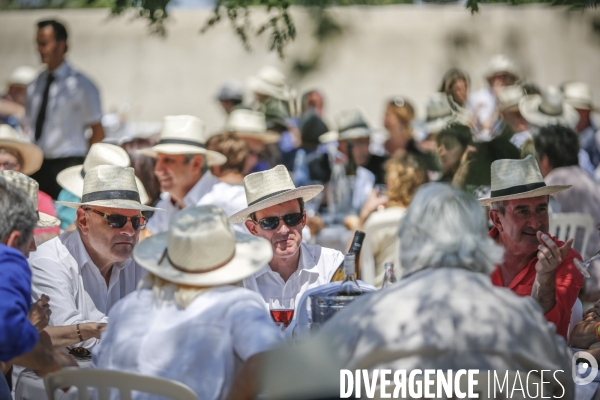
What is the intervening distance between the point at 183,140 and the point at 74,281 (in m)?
2.72

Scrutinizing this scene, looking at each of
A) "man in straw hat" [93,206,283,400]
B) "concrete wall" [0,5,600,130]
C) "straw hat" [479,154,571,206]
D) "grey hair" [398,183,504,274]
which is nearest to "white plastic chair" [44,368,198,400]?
"man in straw hat" [93,206,283,400]

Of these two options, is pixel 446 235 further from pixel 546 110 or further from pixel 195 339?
pixel 546 110

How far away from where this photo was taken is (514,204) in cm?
441

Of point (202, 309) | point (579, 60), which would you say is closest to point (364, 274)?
point (202, 309)

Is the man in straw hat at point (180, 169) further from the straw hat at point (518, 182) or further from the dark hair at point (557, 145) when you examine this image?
the straw hat at point (518, 182)

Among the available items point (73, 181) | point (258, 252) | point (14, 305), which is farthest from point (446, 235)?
point (73, 181)

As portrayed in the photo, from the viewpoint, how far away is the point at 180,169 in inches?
267

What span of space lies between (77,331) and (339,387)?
170cm

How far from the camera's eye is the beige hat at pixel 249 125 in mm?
9492

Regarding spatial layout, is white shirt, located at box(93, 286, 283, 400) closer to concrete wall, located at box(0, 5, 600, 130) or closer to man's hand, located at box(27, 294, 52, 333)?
man's hand, located at box(27, 294, 52, 333)

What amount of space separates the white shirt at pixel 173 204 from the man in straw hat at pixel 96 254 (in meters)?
1.74

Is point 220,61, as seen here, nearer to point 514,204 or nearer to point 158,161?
point 158,161

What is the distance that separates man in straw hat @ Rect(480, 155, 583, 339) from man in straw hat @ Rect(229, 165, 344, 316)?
95 centimetres

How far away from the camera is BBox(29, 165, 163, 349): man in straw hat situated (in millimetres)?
4270
